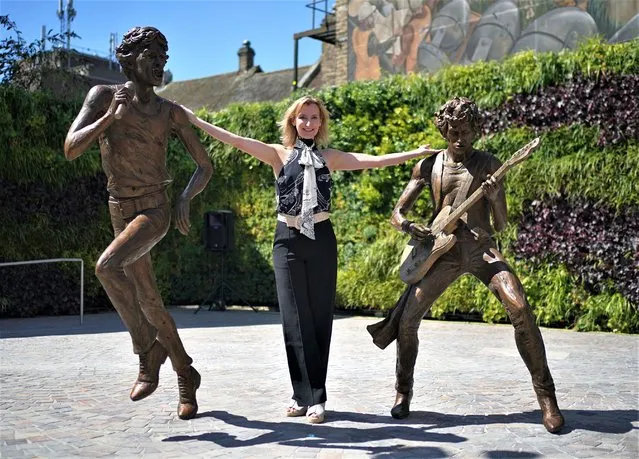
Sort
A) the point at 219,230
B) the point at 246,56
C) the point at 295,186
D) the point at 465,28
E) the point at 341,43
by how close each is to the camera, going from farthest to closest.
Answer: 1. the point at 246,56
2. the point at 341,43
3. the point at 465,28
4. the point at 219,230
5. the point at 295,186

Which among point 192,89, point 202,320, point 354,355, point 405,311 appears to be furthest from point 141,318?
point 192,89

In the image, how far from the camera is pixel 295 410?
5203 mm

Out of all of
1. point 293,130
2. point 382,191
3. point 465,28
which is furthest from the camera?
point 465,28

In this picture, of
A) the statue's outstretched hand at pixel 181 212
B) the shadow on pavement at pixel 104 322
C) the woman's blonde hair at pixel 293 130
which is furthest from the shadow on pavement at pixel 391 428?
the shadow on pavement at pixel 104 322

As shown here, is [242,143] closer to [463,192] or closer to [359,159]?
[359,159]

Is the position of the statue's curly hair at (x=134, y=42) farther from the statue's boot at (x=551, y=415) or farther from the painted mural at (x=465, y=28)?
the painted mural at (x=465, y=28)

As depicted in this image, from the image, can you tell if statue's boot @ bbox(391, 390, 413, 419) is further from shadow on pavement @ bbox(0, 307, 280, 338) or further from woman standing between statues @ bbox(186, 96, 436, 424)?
shadow on pavement @ bbox(0, 307, 280, 338)

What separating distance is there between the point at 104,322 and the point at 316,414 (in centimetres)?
762

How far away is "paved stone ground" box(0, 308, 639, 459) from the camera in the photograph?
4.39 meters

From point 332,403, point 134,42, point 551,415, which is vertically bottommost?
point 332,403

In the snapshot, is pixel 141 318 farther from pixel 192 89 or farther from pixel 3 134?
pixel 192 89

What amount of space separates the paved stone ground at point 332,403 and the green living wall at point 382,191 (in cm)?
149

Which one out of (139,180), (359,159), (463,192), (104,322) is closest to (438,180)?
(463,192)

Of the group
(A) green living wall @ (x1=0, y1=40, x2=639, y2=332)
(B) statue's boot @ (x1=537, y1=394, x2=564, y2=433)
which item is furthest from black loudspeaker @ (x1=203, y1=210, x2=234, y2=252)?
(B) statue's boot @ (x1=537, y1=394, x2=564, y2=433)
